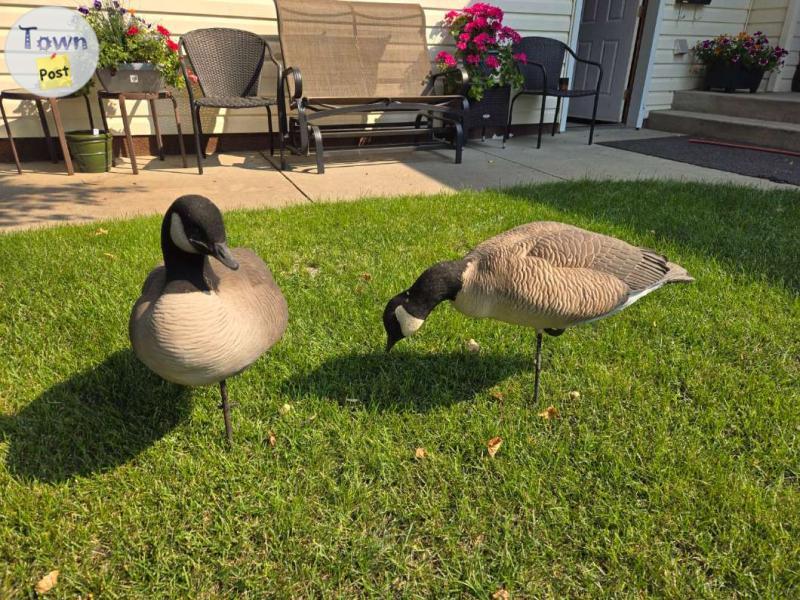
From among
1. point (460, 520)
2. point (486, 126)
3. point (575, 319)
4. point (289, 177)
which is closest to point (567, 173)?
point (486, 126)

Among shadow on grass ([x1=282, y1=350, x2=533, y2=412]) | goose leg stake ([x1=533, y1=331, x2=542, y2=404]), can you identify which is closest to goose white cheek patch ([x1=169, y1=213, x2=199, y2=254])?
shadow on grass ([x1=282, y1=350, x2=533, y2=412])

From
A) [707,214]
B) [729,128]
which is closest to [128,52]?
[707,214]

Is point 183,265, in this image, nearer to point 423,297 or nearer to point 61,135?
point 423,297

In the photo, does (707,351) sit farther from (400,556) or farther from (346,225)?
(346,225)

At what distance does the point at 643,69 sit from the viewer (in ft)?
32.3

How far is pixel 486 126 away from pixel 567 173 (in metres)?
1.90

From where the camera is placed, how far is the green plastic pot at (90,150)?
5.66 m

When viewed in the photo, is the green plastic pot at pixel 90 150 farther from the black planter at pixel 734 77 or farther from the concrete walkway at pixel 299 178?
the black planter at pixel 734 77

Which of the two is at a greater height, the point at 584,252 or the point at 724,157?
the point at 584,252

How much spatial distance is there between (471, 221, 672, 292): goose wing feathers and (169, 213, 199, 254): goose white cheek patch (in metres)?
1.14

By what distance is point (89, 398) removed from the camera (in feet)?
7.70

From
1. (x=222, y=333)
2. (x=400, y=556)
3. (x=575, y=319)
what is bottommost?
(x=400, y=556)

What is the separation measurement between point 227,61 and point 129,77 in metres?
1.23

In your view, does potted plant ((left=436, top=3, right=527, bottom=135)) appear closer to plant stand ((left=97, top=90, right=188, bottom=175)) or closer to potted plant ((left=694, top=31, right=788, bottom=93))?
plant stand ((left=97, top=90, right=188, bottom=175))
